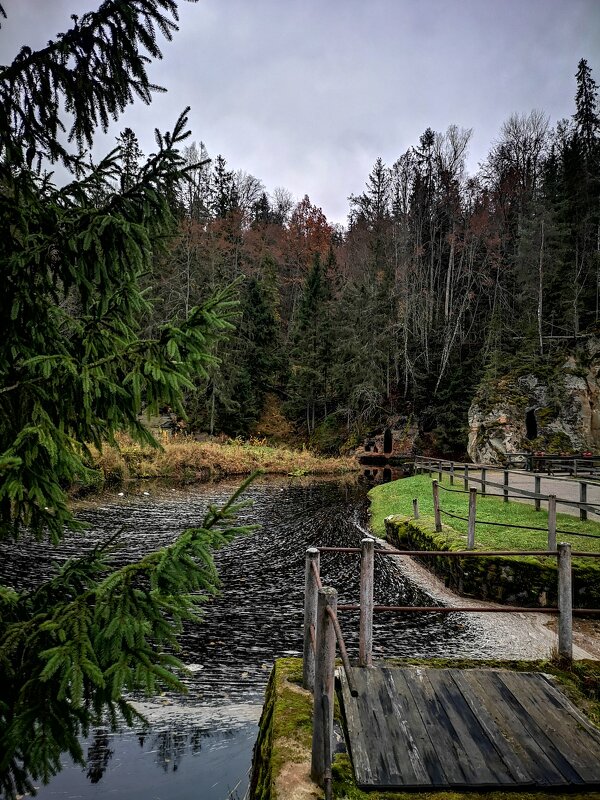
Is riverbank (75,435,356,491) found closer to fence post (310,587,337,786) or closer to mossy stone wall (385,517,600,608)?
mossy stone wall (385,517,600,608)

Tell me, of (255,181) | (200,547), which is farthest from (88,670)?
(255,181)

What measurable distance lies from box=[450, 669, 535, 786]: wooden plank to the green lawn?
5.89m

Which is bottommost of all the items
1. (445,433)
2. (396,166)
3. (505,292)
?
(445,433)

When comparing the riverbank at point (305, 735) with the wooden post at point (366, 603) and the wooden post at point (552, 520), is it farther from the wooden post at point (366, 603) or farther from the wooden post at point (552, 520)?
the wooden post at point (552, 520)

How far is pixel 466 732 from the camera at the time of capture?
3.74 m

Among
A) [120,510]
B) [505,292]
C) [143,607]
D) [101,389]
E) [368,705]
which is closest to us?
[143,607]

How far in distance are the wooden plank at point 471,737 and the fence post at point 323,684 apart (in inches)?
42.2

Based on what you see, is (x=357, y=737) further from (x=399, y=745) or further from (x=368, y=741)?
(x=399, y=745)

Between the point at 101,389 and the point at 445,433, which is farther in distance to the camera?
the point at 445,433

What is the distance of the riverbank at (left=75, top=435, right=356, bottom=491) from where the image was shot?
2330cm

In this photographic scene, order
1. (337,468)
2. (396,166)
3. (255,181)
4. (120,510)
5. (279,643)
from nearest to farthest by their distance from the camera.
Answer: (279,643) → (120,510) → (337,468) → (396,166) → (255,181)

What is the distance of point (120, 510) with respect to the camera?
1753 centimetres

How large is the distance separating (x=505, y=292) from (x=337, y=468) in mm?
23203

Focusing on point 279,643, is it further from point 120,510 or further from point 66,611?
point 120,510
